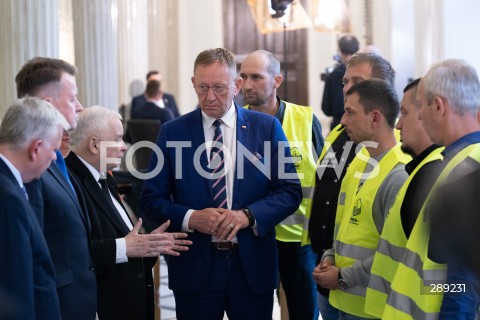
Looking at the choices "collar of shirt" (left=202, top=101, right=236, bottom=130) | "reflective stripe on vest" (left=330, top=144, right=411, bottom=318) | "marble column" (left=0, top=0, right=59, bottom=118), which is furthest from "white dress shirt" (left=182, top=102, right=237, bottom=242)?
"marble column" (left=0, top=0, right=59, bottom=118)

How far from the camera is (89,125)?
3650 millimetres

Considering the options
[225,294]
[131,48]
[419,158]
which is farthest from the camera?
[131,48]

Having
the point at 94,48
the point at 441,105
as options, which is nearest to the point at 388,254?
the point at 441,105

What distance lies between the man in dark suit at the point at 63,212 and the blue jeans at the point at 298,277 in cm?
137

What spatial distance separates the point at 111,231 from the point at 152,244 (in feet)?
0.65

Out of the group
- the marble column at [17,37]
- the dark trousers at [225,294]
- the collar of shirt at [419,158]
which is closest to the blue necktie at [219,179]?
the dark trousers at [225,294]

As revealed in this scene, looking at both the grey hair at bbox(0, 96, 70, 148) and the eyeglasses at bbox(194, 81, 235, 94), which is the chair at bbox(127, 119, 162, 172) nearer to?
the eyeglasses at bbox(194, 81, 235, 94)

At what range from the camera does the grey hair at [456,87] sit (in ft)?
8.21

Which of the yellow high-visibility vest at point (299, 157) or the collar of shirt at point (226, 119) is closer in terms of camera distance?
the collar of shirt at point (226, 119)

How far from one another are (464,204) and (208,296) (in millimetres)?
1658

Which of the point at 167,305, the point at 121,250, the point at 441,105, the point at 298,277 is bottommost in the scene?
the point at 167,305

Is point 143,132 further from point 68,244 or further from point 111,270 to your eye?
point 68,244

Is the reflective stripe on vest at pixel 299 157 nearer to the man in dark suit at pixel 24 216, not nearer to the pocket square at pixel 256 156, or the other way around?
the pocket square at pixel 256 156

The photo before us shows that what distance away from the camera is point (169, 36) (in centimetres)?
1309
